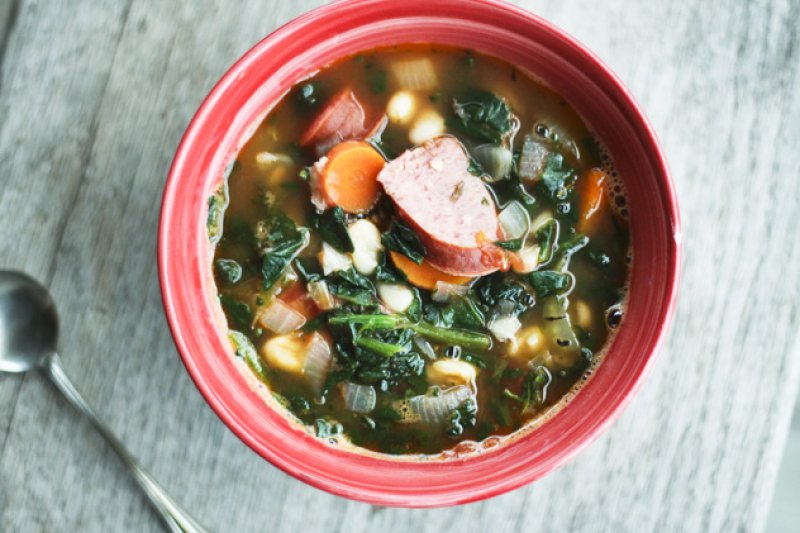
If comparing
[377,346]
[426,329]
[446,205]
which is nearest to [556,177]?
[446,205]

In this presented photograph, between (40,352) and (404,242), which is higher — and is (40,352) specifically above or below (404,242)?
below

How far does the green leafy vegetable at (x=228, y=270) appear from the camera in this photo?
2.31 meters

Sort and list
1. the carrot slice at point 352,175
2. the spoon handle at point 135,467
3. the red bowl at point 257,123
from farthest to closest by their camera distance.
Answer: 1. the spoon handle at point 135,467
2. the carrot slice at point 352,175
3. the red bowl at point 257,123

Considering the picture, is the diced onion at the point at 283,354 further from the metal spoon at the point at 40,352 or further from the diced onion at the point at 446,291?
the metal spoon at the point at 40,352

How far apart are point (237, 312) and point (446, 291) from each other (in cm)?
60

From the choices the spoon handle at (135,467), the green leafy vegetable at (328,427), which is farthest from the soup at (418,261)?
the spoon handle at (135,467)

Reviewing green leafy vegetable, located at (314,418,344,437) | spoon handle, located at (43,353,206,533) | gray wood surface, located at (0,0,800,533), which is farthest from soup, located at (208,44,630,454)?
spoon handle, located at (43,353,206,533)

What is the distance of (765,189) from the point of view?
2.54m

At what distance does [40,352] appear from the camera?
248 cm

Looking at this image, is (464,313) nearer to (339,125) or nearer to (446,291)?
(446,291)

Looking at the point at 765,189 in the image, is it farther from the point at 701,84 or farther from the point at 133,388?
the point at 133,388

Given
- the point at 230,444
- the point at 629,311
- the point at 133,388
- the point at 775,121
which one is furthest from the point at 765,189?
the point at 133,388

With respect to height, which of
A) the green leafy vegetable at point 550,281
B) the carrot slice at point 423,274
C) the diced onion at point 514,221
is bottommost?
the carrot slice at point 423,274

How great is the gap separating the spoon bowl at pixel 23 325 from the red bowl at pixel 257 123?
60cm
